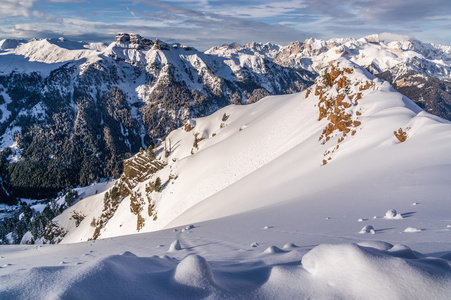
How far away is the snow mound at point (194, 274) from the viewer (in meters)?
3.25

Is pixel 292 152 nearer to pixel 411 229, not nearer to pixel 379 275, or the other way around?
pixel 411 229

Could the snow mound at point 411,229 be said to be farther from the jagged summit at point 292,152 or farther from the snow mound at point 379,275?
the jagged summit at point 292,152

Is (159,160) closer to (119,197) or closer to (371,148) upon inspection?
(119,197)

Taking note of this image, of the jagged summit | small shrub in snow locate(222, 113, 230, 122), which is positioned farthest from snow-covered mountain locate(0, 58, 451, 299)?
small shrub in snow locate(222, 113, 230, 122)

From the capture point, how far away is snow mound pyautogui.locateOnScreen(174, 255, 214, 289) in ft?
10.7

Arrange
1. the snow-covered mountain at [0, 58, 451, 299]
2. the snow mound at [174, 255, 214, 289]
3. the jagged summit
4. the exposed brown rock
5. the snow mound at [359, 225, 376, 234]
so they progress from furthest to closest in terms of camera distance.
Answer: the exposed brown rock < the jagged summit < the snow mound at [359, 225, 376, 234] < the snow mound at [174, 255, 214, 289] < the snow-covered mountain at [0, 58, 451, 299]

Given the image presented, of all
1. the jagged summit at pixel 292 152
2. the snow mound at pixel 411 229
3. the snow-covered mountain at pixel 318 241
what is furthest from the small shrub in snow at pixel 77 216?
the snow mound at pixel 411 229

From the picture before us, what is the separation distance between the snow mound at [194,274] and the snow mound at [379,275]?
1376 mm

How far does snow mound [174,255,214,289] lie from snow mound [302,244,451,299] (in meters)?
1.38

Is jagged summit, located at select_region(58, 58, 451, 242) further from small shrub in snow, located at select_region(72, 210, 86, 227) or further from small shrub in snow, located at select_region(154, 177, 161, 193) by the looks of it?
small shrub in snow, located at select_region(72, 210, 86, 227)

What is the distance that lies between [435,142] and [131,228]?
5441 centimetres

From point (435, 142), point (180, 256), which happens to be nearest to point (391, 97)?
point (435, 142)

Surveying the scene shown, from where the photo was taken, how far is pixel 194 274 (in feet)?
11.0

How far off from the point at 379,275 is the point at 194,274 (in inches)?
84.4
